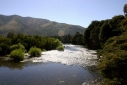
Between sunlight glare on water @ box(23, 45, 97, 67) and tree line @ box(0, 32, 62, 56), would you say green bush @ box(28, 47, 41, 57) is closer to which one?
sunlight glare on water @ box(23, 45, 97, 67)

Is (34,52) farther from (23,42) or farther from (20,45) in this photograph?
(23,42)

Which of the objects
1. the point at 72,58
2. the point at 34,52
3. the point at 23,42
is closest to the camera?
the point at 72,58

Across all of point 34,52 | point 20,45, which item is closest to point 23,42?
point 20,45

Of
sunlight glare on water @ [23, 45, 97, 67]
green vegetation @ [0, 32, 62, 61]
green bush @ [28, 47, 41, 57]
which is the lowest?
sunlight glare on water @ [23, 45, 97, 67]

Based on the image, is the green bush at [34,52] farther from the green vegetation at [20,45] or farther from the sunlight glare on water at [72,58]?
the sunlight glare on water at [72,58]

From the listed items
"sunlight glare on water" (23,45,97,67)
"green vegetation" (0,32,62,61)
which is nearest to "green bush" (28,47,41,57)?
"green vegetation" (0,32,62,61)

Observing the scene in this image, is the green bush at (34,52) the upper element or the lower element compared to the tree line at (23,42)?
lower

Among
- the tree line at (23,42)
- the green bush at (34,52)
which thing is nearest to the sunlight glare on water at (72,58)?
the green bush at (34,52)

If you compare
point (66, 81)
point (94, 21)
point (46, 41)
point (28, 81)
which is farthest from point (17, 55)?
point (94, 21)

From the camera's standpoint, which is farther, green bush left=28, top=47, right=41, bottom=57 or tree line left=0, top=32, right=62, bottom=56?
tree line left=0, top=32, right=62, bottom=56

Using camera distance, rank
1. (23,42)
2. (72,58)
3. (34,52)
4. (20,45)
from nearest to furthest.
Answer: (72,58)
(34,52)
(20,45)
(23,42)

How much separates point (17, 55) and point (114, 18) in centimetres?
3430

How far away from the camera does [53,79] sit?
2638 cm

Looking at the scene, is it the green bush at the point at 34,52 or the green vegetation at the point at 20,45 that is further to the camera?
the green bush at the point at 34,52
